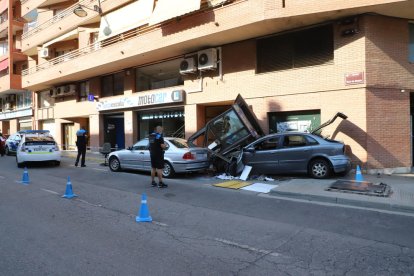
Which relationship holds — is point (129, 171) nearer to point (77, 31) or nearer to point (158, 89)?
point (158, 89)

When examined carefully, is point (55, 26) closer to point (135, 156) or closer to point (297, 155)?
point (135, 156)

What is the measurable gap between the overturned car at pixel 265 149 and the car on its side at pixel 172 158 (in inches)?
22.4

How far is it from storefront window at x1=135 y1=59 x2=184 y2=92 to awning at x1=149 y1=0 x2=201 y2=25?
2690 mm

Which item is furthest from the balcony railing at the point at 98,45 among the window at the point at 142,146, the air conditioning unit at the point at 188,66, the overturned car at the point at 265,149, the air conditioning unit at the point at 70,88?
the window at the point at 142,146

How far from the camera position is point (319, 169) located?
10.2 meters

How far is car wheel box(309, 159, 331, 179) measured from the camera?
33.1 ft

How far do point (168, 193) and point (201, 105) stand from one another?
838 cm

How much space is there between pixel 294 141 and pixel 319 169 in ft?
3.81

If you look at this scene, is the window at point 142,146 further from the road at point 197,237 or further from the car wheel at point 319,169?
the car wheel at point 319,169

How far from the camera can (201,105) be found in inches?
650

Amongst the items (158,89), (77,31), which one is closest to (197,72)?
(158,89)

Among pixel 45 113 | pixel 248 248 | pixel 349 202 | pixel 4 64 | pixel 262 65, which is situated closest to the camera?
pixel 248 248

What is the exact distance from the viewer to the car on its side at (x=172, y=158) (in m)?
11.0

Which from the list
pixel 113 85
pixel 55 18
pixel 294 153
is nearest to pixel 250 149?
pixel 294 153
